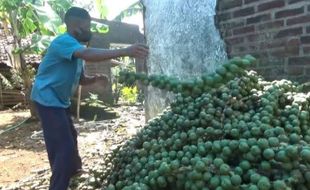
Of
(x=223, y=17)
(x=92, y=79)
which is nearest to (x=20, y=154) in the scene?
(x=92, y=79)

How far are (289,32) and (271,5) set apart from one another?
0.81ft

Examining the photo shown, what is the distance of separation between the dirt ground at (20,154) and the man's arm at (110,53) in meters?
2.62

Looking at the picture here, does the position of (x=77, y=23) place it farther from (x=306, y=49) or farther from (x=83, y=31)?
(x=306, y=49)

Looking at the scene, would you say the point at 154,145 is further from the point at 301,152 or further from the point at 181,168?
the point at 301,152

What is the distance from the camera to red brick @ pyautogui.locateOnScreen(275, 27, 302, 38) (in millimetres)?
3002

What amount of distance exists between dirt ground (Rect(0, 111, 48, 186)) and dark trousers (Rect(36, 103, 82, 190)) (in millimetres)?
1866

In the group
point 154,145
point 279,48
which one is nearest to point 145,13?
point 279,48

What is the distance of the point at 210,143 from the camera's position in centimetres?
191

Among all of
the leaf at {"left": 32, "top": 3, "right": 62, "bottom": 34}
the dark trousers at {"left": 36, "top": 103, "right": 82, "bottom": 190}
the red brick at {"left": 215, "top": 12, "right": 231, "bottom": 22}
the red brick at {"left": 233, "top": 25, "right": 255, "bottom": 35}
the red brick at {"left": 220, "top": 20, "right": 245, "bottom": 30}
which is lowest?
the dark trousers at {"left": 36, "top": 103, "right": 82, "bottom": 190}

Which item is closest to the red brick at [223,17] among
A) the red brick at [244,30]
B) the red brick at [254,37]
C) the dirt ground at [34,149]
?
the red brick at [244,30]

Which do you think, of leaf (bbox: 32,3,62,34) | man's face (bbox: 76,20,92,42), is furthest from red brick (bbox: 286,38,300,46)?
leaf (bbox: 32,3,62,34)

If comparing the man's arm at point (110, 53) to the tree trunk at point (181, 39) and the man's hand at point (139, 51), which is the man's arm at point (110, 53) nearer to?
the man's hand at point (139, 51)

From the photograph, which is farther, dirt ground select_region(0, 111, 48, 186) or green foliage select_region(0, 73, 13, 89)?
green foliage select_region(0, 73, 13, 89)

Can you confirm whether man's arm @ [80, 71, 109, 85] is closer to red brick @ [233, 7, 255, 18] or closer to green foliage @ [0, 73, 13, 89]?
red brick @ [233, 7, 255, 18]
